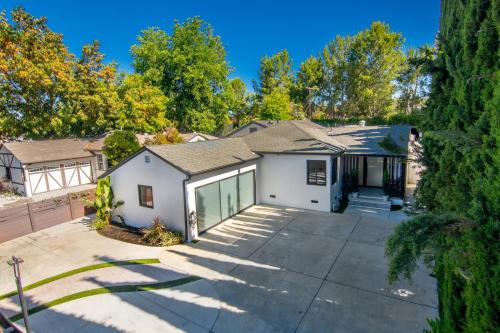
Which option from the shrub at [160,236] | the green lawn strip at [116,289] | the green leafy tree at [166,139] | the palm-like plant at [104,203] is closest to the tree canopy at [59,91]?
the green leafy tree at [166,139]

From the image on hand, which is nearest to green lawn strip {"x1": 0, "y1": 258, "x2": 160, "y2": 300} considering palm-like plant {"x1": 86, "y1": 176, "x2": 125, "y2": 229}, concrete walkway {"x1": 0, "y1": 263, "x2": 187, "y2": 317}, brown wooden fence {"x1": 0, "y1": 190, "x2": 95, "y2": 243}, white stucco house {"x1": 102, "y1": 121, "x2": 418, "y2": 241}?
concrete walkway {"x1": 0, "y1": 263, "x2": 187, "y2": 317}

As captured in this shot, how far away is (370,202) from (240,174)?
7.04 m

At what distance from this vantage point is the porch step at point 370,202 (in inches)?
531

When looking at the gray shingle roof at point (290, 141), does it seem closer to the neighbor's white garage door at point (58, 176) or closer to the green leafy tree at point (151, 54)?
the neighbor's white garage door at point (58, 176)

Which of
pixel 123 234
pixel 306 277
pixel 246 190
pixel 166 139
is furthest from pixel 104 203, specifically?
pixel 306 277

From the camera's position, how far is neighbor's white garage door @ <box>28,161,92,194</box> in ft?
66.1

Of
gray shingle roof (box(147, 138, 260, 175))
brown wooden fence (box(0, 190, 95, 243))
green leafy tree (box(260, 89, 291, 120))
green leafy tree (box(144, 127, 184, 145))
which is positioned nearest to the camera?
gray shingle roof (box(147, 138, 260, 175))

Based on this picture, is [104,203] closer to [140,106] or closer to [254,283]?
[254,283]

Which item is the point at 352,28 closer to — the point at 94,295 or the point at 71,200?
the point at 71,200

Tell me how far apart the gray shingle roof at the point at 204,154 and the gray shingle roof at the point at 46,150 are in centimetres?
1439

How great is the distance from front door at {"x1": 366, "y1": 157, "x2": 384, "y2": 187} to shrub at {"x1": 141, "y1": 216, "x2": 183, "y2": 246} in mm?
11845

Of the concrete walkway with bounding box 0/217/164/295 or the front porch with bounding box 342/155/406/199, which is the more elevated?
the front porch with bounding box 342/155/406/199

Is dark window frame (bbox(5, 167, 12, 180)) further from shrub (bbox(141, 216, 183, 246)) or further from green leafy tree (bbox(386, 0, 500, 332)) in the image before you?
green leafy tree (bbox(386, 0, 500, 332))

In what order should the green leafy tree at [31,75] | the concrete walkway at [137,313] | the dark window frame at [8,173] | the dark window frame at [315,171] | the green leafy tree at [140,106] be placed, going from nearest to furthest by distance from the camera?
the concrete walkway at [137,313] < the dark window frame at [315,171] < the dark window frame at [8,173] < the green leafy tree at [31,75] < the green leafy tree at [140,106]
